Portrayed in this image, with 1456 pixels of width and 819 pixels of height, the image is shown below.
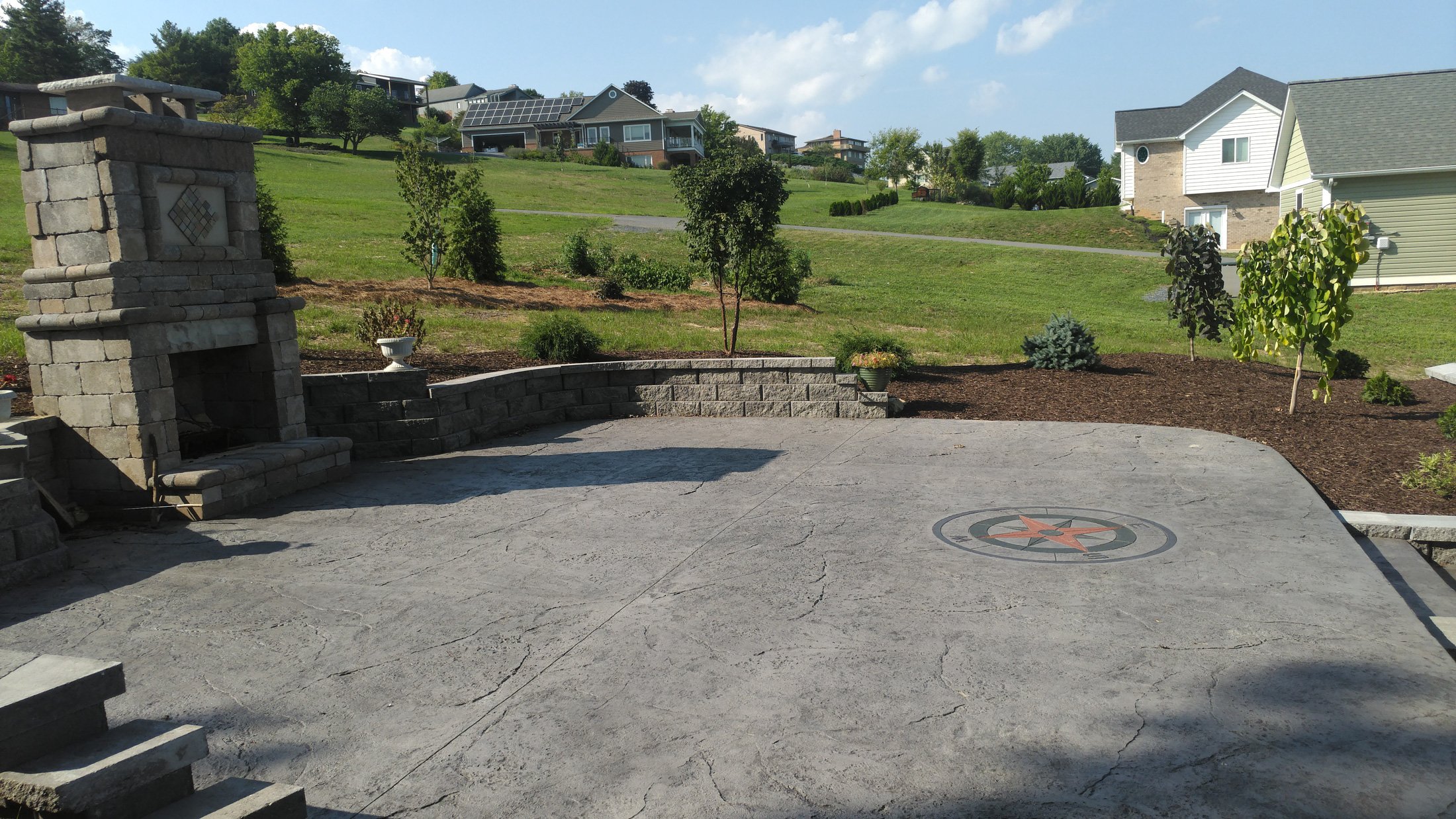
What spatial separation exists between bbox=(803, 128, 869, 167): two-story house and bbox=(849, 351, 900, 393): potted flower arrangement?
394 feet

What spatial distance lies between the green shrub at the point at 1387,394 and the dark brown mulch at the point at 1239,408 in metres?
0.13

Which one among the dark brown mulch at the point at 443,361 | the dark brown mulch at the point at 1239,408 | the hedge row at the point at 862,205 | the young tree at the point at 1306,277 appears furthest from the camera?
the hedge row at the point at 862,205

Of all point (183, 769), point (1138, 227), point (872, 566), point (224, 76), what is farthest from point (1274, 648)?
point (224, 76)

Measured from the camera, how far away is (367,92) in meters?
68.1

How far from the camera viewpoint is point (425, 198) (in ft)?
60.7

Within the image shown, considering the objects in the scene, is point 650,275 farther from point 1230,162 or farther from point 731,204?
point 1230,162

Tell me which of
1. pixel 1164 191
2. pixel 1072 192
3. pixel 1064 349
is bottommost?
pixel 1064 349

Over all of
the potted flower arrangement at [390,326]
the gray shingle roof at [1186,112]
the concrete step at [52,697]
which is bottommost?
the concrete step at [52,697]

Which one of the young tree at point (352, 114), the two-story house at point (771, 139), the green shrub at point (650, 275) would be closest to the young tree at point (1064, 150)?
the two-story house at point (771, 139)

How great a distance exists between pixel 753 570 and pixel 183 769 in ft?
11.2

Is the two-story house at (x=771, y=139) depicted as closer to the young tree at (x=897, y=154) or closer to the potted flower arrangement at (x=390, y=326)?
the young tree at (x=897, y=154)

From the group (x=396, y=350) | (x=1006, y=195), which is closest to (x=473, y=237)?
(x=396, y=350)

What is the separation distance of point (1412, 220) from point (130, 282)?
3078 centimetres

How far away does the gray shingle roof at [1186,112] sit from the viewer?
45875mm
